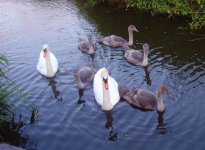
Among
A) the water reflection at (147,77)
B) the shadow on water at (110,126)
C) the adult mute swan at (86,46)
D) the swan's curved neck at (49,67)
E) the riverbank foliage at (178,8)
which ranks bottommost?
the shadow on water at (110,126)

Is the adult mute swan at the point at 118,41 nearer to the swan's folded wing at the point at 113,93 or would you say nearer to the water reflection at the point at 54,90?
the water reflection at the point at 54,90

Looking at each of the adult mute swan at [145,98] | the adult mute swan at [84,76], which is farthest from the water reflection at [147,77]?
the adult mute swan at [84,76]

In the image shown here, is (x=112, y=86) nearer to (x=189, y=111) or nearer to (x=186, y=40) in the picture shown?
(x=189, y=111)

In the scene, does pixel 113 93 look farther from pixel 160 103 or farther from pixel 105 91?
pixel 160 103

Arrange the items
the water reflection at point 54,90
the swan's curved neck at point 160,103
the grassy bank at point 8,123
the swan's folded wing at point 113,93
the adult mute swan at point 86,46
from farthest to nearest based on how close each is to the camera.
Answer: the adult mute swan at point 86,46, the water reflection at point 54,90, the swan's folded wing at point 113,93, the swan's curved neck at point 160,103, the grassy bank at point 8,123

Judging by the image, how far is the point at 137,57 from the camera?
12.5 m

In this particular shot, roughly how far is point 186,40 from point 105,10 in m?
5.43

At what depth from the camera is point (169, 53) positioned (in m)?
13.1

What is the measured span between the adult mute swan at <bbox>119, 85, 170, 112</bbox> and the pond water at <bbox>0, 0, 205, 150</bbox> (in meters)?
0.17

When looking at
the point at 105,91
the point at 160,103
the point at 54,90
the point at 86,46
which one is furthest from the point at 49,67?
the point at 160,103

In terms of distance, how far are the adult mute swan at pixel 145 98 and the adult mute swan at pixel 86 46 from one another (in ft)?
10.7

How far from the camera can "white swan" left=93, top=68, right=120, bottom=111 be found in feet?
31.8

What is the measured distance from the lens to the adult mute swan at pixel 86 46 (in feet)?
43.7

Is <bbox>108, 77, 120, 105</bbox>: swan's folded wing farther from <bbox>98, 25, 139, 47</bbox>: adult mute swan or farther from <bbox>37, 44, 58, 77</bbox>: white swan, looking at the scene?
<bbox>98, 25, 139, 47</bbox>: adult mute swan
